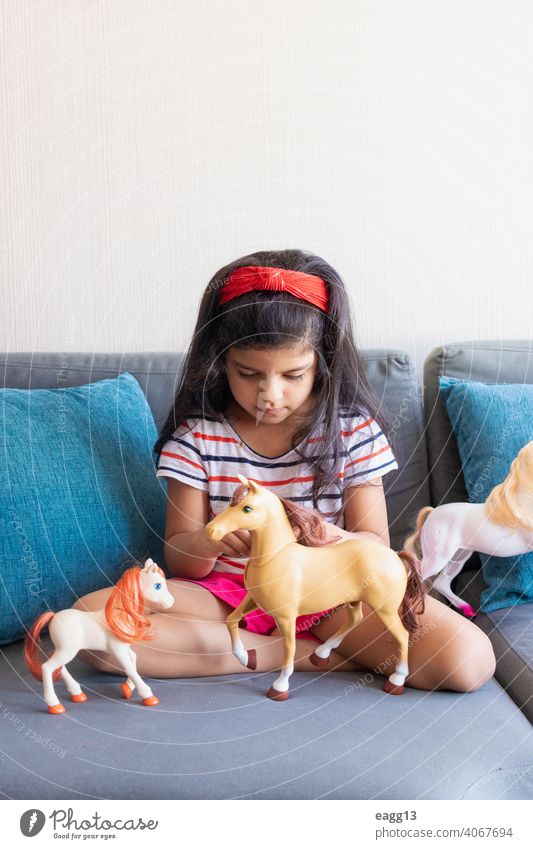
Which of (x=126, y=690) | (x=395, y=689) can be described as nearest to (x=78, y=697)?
(x=126, y=690)

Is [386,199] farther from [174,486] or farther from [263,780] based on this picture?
[263,780]

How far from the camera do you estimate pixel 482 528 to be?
1.24 metres

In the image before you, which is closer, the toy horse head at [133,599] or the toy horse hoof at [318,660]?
the toy horse head at [133,599]

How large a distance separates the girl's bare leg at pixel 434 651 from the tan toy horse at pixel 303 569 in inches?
3.5

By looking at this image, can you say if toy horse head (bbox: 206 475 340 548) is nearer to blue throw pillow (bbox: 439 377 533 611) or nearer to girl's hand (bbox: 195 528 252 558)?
girl's hand (bbox: 195 528 252 558)

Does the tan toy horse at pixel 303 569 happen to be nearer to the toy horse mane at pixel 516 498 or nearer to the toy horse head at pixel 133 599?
the toy horse head at pixel 133 599

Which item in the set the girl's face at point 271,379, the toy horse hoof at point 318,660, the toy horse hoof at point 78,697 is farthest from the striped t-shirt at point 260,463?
the toy horse hoof at point 78,697

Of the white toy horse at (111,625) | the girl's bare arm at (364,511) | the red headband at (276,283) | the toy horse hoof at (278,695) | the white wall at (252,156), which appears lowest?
the toy horse hoof at (278,695)

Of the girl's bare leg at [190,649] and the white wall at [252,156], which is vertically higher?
the white wall at [252,156]

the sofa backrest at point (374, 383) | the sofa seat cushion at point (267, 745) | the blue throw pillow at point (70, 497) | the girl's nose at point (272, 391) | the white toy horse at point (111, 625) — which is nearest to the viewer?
the sofa seat cushion at point (267, 745)

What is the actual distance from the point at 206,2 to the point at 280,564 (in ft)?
3.48

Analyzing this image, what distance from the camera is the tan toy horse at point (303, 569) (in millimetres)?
1001

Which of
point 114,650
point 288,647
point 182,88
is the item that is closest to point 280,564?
point 288,647
